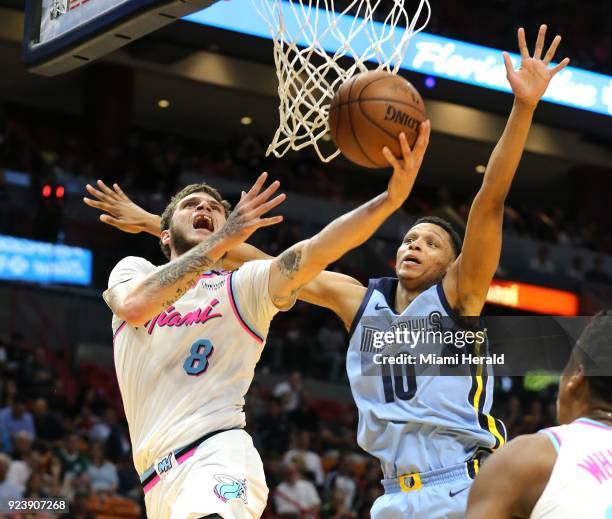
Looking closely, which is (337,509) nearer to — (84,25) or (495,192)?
(84,25)

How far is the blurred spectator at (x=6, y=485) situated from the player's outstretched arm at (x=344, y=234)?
5.61 metres

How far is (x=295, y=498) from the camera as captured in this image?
36.9ft

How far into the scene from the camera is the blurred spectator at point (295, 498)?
11141mm

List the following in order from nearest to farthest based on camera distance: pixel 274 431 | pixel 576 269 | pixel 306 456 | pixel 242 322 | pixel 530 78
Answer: pixel 530 78, pixel 242 322, pixel 306 456, pixel 274 431, pixel 576 269

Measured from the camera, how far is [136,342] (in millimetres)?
4746

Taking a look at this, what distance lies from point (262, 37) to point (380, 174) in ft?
22.6

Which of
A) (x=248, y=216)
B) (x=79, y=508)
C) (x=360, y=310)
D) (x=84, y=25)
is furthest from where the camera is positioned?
(x=79, y=508)

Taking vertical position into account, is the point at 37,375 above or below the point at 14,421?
above

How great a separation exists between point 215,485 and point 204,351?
59 cm

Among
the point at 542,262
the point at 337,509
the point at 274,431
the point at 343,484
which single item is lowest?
the point at 337,509

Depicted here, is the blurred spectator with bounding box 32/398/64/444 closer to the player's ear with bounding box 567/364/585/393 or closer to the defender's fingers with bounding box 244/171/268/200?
the defender's fingers with bounding box 244/171/268/200

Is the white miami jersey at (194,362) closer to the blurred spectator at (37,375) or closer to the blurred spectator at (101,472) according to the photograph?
the blurred spectator at (101,472)

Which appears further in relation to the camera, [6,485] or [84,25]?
[6,485]

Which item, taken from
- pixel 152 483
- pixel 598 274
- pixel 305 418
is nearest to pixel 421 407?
pixel 152 483
